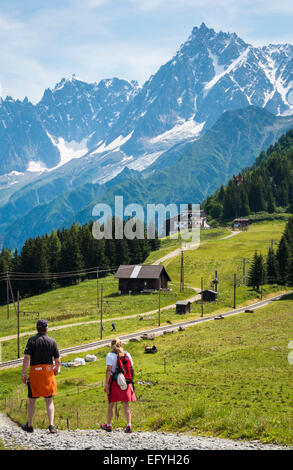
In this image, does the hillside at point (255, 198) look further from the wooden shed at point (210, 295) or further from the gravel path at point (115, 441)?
the gravel path at point (115, 441)

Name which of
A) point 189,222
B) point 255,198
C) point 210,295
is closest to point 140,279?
point 210,295

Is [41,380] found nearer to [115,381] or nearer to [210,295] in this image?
[115,381]

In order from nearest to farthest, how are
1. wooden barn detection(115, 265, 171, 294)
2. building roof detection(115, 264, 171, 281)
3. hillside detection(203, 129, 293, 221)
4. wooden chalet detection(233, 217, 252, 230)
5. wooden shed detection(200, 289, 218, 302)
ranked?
1. wooden shed detection(200, 289, 218, 302)
2. building roof detection(115, 264, 171, 281)
3. wooden barn detection(115, 265, 171, 294)
4. wooden chalet detection(233, 217, 252, 230)
5. hillside detection(203, 129, 293, 221)

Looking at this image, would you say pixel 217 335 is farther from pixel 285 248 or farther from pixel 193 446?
pixel 285 248

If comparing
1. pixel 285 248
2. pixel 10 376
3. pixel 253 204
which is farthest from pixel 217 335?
pixel 253 204

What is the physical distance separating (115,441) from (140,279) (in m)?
89.8

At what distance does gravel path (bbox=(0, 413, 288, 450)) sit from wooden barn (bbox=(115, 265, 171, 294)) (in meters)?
87.3

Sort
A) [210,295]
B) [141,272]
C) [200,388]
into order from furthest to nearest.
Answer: [141,272]
[210,295]
[200,388]

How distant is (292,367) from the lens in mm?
35875

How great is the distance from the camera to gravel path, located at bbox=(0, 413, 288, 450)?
1282 cm

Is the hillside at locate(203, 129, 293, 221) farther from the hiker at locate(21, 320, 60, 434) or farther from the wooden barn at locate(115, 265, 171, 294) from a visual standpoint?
the hiker at locate(21, 320, 60, 434)

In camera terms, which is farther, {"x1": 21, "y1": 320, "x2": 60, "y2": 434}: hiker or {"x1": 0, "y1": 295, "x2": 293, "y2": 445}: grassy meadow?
{"x1": 0, "y1": 295, "x2": 293, "y2": 445}: grassy meadow

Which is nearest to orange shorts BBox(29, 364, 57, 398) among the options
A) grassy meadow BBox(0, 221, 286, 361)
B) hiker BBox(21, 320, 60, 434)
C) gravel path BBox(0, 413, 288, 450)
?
hiker BBox(21, 320, 60, 434)

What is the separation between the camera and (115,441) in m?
13.4
